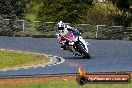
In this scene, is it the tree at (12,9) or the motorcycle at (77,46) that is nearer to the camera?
the motorcycle at (77,46)

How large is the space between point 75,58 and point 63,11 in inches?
665

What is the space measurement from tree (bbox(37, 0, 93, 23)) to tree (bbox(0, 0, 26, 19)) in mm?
2159

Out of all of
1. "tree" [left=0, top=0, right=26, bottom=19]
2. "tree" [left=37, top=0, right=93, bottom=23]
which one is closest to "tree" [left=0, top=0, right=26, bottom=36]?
"tree" [left=0, top=0, right=26, bottom=19]

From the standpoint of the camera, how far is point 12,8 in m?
42.7

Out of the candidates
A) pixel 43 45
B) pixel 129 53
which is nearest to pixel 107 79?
pixel 129 53

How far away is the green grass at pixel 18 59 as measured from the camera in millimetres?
20748

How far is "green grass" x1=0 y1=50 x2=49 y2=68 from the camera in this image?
68.1ft

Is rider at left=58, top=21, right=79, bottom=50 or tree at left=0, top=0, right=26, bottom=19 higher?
rider at left=58, top=21, right=79, bottom=50

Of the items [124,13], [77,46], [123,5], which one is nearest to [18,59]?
[77,46]

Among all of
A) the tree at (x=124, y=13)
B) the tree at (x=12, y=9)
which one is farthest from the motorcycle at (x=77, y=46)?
the tree at (x=124, y=13)

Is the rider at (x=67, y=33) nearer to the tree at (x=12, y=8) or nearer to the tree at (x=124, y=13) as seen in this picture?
the tree at (x=124, y=13)

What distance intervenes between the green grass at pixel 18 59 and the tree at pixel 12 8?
1707 centimetres

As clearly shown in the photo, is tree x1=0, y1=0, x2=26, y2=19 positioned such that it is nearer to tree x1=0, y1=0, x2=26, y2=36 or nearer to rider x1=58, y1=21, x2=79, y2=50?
tree x1=0, y1=0, x2=26, y2=36

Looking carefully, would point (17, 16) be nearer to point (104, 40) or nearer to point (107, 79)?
point (104, 40)
